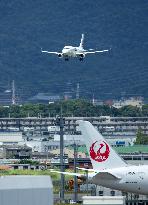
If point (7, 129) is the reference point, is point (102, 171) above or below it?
below

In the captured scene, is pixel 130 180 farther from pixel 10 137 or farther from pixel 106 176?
pixel 10 137

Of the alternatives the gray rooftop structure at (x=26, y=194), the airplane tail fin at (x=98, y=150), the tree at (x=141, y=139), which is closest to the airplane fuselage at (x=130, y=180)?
the airplane tail fin at (x=98, y=150)

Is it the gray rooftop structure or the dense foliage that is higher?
the dense foliage

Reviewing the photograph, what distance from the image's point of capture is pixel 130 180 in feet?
163

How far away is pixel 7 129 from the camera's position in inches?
5576

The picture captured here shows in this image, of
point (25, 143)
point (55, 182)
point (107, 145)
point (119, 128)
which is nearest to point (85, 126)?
point (107, 145)

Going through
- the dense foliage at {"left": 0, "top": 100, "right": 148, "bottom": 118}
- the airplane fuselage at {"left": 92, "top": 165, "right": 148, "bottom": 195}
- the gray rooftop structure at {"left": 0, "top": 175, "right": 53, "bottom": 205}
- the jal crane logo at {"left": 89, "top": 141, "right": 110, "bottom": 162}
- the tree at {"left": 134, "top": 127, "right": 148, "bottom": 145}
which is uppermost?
the dense foliage at {"left": 0, "top": 100, "right": 148, "bottom": 118}

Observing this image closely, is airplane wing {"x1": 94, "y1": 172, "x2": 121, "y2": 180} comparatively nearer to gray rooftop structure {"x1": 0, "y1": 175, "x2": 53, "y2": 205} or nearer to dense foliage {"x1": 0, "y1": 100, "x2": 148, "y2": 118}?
gray rooftop structure {"x1": 0, "y1": 175, "x2": 53, "y2": 205}

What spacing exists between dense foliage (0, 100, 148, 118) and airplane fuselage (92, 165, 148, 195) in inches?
3841

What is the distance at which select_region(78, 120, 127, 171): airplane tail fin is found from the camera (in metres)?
50.0

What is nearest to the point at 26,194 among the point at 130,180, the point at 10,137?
the point at 130,180

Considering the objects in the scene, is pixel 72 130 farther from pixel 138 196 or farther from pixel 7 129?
pixel 138 196

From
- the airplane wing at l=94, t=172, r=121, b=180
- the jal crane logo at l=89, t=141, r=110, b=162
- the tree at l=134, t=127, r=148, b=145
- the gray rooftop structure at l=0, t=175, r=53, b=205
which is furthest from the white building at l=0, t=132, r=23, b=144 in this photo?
the gray rooftop structure at l=0, t=175, r=53, b=205

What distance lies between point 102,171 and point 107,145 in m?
1.36
